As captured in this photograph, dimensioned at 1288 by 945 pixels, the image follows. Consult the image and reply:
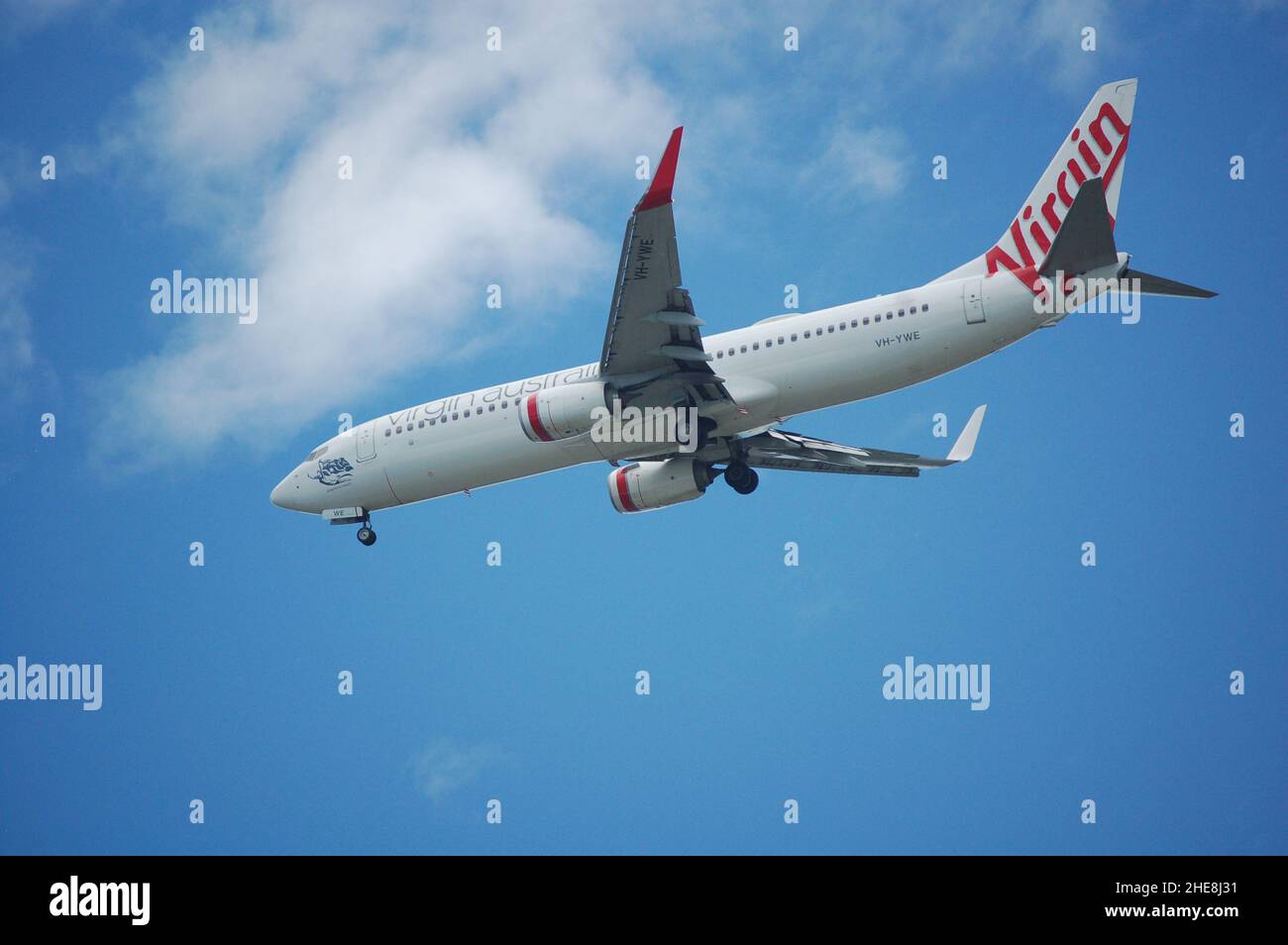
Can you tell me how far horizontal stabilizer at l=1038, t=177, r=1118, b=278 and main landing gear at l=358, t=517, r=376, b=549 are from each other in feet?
62.1

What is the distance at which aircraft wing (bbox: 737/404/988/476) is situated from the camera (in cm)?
3959

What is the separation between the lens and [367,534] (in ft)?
135

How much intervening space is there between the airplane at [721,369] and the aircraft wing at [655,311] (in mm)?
41

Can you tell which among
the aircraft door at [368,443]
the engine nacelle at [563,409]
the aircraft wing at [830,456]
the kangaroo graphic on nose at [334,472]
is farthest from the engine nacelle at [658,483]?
the kangaroo graphic on nose at [334,472]

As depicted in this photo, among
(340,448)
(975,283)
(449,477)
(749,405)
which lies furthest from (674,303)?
(340,448)

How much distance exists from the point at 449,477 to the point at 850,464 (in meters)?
11.1

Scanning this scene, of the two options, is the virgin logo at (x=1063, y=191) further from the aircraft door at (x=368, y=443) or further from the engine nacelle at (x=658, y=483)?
the aircraft door at (x=368, y=443)

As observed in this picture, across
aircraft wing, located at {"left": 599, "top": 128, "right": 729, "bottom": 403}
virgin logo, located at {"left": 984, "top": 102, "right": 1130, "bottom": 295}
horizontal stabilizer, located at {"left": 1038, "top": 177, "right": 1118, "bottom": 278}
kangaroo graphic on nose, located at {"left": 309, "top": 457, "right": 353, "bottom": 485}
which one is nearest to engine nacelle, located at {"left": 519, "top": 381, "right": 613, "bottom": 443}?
aircraft wing, located at {"left": 599, "top": 128, "right": 729, "bottom": 403}

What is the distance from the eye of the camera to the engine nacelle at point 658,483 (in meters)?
39.3

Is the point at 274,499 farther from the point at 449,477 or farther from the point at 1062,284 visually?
the point at 1062,284

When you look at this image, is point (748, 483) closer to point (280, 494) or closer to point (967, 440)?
point (967, 440)

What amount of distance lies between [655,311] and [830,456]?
33.6 ft

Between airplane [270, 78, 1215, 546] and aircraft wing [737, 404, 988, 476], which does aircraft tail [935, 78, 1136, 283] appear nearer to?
airplane [270, 78, 1215, 546]

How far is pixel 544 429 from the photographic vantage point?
117ft
